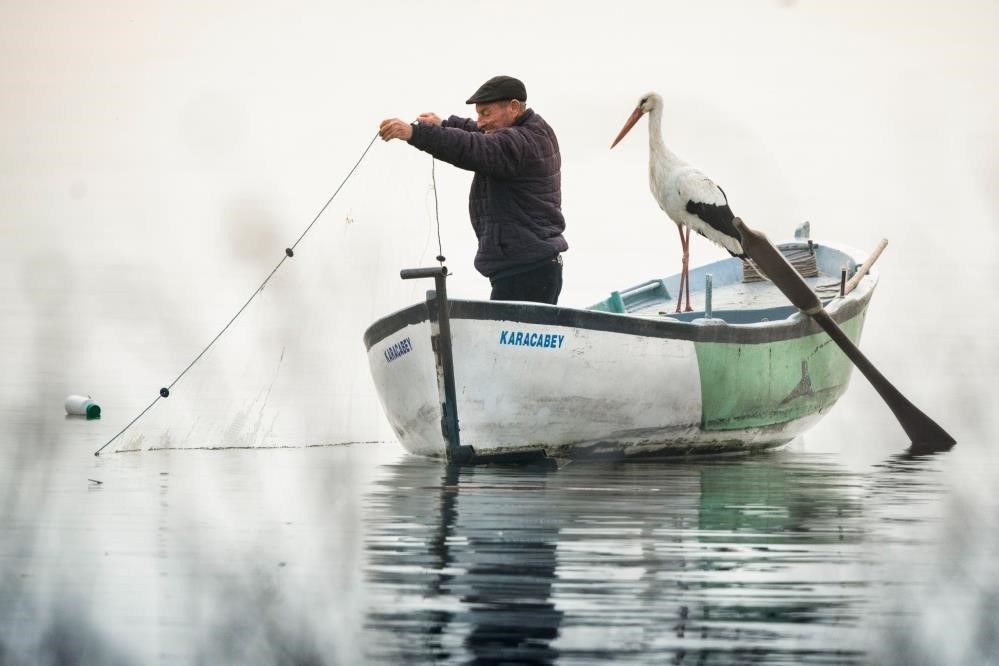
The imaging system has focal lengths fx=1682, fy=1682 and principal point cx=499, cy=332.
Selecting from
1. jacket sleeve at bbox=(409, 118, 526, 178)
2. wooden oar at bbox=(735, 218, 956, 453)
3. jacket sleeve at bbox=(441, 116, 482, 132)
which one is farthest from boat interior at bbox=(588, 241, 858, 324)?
jacket sleeve at bbox=(409, 118, 526, 178)

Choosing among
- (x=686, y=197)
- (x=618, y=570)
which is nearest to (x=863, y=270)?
(x=686, y=197)

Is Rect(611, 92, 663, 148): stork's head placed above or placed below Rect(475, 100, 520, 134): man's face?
above

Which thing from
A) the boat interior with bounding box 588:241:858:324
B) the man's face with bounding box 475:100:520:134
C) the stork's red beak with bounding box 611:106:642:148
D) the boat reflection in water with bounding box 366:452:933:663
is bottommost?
the boat reflection in water with bounding box 366:452:933:663

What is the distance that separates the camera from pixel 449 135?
958cm

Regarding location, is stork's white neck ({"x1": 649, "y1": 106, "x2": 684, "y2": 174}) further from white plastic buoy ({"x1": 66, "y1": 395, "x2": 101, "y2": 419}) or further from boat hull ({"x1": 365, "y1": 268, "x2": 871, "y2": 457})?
white plastic buoy ({"x1": 66, "y1": 395, "x2": 101, "y2": 419})

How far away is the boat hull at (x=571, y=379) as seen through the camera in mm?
9656

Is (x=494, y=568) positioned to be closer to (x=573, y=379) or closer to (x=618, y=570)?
(x=618, y=570)

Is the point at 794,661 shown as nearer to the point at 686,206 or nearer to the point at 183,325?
the point at 686,206

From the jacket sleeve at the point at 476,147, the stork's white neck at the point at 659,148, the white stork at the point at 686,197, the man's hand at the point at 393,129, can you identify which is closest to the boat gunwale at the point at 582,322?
the jacket sleeve at the point at 476,147

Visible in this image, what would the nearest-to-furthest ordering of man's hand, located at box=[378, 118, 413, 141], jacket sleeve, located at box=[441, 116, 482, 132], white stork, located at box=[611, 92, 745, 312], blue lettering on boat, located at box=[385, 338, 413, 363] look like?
man's hand, located at box=[378, 118, 413, 141]
blue lettering on boat, located at box=[385, 338, 413, 363]
jacket sleeve, located at box=[441, 116, 482, 132]
white stork, located at box=[611, 92, 745, 312]

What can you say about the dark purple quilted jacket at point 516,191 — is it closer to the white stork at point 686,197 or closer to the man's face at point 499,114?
the man's face at point 499,114

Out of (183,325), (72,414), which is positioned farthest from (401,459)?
(183,325)

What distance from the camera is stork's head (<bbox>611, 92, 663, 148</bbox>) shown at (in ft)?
47.7

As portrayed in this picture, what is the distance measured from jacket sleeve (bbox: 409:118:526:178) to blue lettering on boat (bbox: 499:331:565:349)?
97cm
